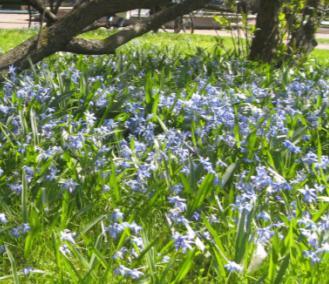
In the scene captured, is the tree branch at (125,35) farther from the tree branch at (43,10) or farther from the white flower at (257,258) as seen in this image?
the white flower at (257,258)

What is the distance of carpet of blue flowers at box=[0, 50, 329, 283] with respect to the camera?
2332mm

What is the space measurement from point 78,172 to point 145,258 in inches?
36.9

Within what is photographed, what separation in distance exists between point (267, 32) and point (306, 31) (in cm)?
61

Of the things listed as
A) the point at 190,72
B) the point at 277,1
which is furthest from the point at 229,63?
the point at 277,1

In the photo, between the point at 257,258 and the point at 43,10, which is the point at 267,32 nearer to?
the point at 43,10

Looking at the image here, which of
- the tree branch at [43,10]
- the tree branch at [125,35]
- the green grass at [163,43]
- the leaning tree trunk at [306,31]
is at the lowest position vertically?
the green grass at [163,43]

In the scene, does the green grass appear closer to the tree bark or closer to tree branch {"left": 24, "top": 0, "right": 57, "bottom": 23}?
tree branch {"left": 24, "top": 0, "right": 57, "bottom": 23}

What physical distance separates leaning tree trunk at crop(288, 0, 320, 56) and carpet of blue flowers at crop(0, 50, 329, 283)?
2.75 meters

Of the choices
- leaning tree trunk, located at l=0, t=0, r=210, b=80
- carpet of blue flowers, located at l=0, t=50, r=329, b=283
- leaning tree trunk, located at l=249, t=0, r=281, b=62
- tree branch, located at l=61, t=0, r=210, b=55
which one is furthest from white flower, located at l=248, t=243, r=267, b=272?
leaning tree trunk, located at l=249, t=0, r=281, b=62

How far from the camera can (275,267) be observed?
88.1 inches

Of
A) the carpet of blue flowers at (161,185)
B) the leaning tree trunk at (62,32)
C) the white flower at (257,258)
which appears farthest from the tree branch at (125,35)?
the white flower at (257,258)

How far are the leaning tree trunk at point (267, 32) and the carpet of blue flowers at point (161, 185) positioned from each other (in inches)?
97.4

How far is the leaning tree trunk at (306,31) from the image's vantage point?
749cm

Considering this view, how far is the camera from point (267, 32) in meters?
7.31
